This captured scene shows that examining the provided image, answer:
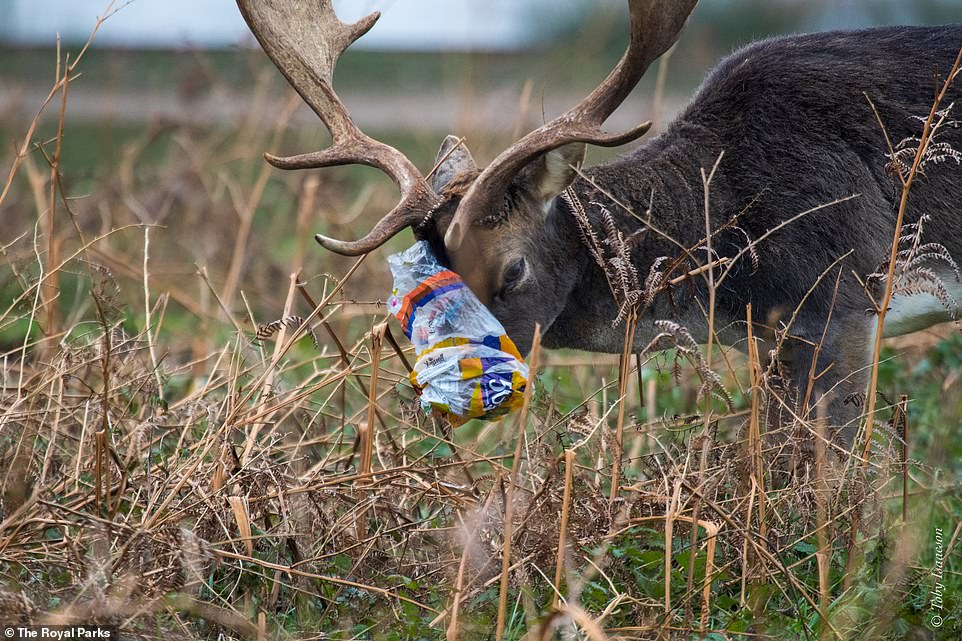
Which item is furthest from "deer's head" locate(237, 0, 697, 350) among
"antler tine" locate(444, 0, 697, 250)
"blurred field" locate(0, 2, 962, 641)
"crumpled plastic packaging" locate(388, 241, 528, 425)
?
"blurred field" locate(0, 2, 962, 641)

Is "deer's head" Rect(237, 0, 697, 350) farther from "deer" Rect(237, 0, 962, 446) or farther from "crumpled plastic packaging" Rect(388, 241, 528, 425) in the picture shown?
"crumpled plastic packaging" Rect(388, 241, 528, 425)

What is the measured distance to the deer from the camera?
13.1 feet

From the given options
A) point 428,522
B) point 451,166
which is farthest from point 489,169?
point 428,522

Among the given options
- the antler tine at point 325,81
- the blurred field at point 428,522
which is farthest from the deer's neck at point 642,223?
the antler tine at point 325,81

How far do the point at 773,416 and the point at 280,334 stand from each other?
2.08 m

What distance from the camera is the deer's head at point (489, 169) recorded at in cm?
376

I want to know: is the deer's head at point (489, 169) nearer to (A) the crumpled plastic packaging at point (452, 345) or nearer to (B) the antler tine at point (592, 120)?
(B) the antler tine at point (592, 120)

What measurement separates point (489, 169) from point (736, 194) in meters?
1.07

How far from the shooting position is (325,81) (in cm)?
427

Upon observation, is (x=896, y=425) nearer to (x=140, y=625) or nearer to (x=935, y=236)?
(x=935, y=236)

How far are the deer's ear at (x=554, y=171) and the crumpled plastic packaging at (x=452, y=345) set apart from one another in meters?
0.52

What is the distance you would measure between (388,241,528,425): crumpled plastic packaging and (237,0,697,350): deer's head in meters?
0.13

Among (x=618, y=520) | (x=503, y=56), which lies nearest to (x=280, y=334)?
(x=618, y=520)

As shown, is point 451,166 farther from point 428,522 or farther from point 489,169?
point 428,522
